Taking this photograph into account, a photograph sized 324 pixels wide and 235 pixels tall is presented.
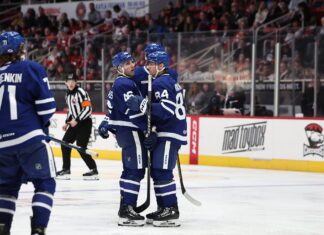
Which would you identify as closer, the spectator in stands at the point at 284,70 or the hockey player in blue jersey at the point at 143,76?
the hockey player in blue jersey at the point at 143,76

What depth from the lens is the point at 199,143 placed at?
15.1 m

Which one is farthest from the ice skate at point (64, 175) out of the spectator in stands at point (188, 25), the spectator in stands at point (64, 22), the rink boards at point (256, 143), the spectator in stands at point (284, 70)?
the spectator in stands at point (64, 22)

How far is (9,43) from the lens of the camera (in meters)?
5.91

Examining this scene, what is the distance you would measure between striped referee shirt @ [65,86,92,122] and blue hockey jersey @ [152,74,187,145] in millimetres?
4890

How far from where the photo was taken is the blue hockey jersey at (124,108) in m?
7.49

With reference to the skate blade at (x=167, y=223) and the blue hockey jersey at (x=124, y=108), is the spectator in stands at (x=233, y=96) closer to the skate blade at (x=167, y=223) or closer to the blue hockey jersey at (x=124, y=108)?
the blue hockey jersey at (x=124, y=108)

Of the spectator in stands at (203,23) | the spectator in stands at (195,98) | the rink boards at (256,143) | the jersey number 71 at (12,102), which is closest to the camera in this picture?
the jersey number 71 at (12,102)

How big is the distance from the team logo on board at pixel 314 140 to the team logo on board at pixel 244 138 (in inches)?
30.0

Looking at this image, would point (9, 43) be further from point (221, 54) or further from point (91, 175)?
point (221, 54)

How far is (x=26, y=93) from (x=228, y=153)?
9156 mm

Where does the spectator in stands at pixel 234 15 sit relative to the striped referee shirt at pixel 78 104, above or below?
above

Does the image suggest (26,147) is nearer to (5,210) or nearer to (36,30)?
(5,210)

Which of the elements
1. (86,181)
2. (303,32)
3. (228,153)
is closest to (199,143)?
(228,153)

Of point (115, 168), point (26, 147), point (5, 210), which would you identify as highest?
point (26, 147)
